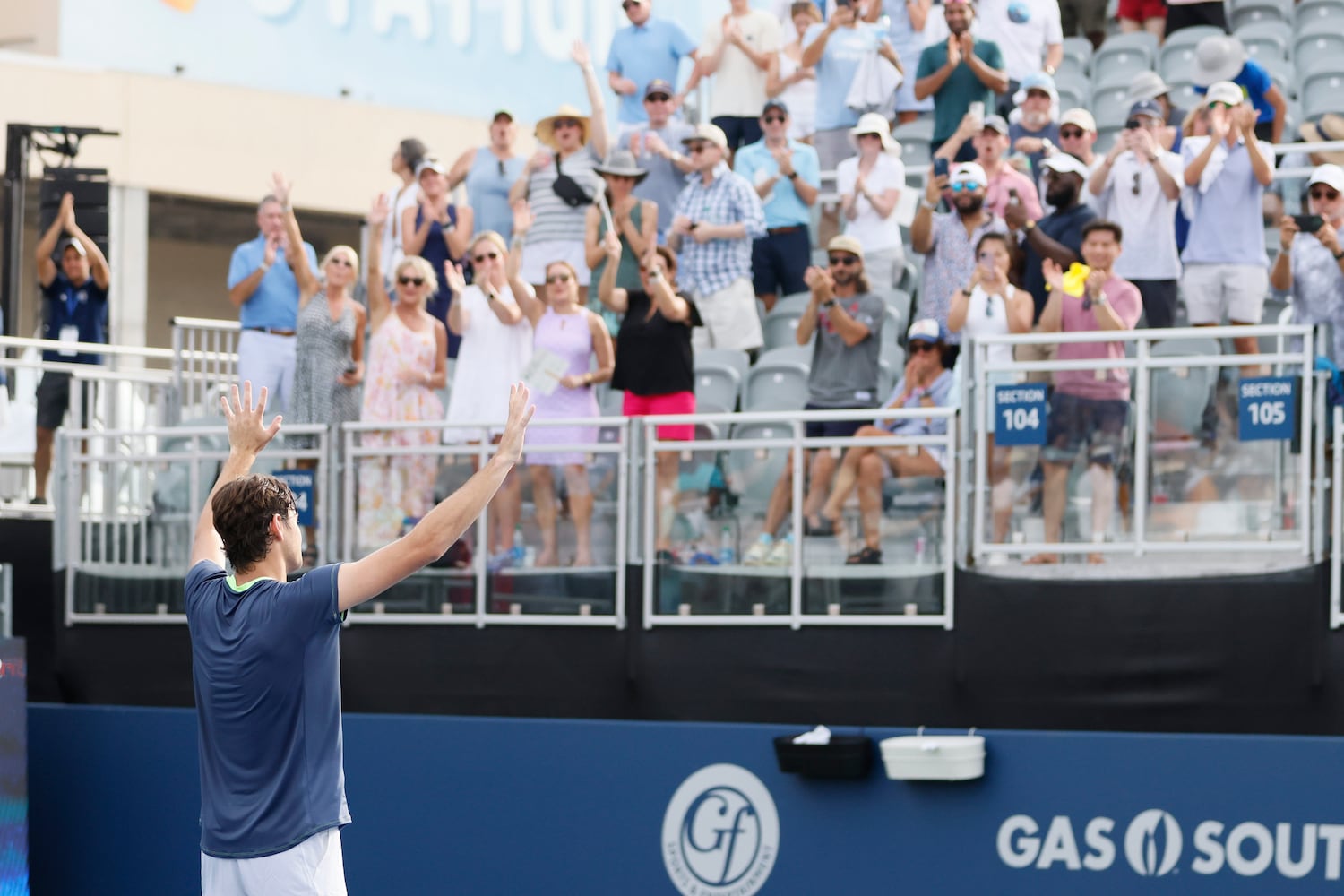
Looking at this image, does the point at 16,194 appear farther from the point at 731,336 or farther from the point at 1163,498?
the point at 1163,498

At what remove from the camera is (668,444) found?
10.0 m

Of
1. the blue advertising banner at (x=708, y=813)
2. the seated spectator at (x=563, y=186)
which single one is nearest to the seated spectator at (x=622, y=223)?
the seated spectator at (x=563, y=186)

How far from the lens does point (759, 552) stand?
9.79 m

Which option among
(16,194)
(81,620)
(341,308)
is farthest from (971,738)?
(16,194)

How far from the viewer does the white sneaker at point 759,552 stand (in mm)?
9758

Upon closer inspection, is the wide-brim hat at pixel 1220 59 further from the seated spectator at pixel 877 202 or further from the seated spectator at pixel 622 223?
the seated spectator at pixel 622 223

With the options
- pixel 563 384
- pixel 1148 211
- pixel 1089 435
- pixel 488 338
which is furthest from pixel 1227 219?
pixel 488 338

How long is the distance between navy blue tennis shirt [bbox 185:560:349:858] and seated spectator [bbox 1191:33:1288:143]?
880 centimetres

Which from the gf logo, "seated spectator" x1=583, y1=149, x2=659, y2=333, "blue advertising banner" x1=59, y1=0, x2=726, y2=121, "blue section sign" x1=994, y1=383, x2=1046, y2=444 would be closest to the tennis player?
the gf logo

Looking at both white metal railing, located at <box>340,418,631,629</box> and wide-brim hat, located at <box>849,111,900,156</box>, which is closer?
white metal railing, located at <box>340,418,631,629</box>

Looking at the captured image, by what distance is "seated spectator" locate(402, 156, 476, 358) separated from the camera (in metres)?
12.7

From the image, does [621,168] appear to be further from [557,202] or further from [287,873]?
[287,873]

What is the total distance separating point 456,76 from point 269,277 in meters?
11.3

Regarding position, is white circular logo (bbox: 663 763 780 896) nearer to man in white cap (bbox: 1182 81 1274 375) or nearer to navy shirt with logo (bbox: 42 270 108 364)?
man in white cap (bbox: 1182 81 1274 375)
